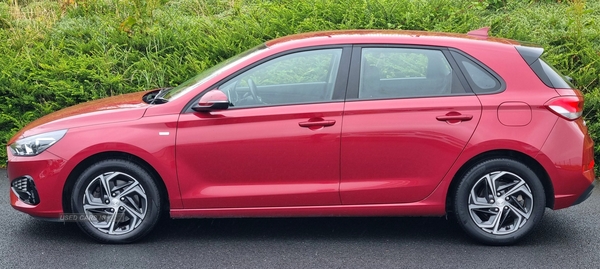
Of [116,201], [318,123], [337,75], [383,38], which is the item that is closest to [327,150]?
[318,123]

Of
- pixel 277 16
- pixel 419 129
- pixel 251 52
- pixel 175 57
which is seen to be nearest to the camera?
pixel 419 129

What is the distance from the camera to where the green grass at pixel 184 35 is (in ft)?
29.9

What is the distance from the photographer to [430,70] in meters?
5.83

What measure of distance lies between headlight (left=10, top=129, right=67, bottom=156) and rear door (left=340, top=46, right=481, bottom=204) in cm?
213

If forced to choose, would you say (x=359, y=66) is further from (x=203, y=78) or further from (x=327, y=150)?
(x=203, y=78)

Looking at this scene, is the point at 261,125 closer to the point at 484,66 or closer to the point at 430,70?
the point at 430,70

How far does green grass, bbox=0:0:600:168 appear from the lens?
9117 mm

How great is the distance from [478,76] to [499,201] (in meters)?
0.94

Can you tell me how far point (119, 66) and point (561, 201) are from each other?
6061mm

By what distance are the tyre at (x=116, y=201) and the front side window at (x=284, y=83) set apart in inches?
36.0

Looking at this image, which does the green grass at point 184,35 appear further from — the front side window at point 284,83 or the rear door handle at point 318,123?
the rear door handle at point 318,123

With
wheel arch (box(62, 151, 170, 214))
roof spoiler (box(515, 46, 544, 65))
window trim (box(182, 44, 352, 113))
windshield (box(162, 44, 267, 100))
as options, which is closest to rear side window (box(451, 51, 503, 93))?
roof spoiler (box(515, 46, 544, 65))

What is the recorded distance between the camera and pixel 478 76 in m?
5.77

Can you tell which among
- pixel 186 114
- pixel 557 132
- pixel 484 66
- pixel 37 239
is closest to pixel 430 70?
pixel 484 66
